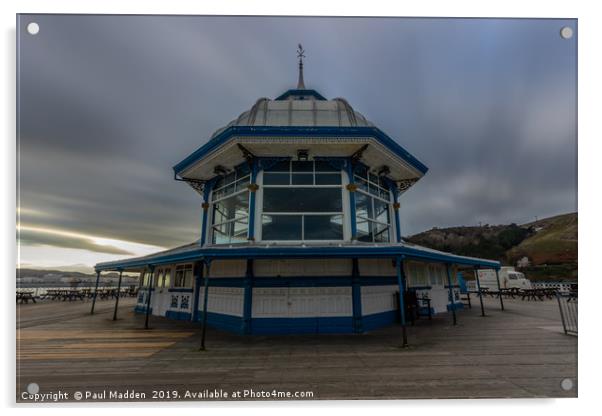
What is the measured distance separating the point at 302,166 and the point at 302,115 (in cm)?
205

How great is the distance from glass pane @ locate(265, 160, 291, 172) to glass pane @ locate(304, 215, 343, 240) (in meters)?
2.11

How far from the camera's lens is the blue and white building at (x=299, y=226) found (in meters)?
9.09

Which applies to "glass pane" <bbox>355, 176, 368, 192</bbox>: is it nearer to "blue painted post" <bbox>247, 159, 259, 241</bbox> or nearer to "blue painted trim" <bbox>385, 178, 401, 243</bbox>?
"blue painted trim" <bbox>385, 178, 401, 243</bbox>

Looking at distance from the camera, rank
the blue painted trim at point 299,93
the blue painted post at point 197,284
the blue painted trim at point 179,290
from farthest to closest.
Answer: the blue painted trim at point 299,93 → the blue painted trim at point 179,290 → the blue painted post at point 197,284

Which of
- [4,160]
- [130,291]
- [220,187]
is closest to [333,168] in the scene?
[220,187]

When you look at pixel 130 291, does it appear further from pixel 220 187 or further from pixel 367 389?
pixel 367 389

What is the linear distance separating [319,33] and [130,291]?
3797cm

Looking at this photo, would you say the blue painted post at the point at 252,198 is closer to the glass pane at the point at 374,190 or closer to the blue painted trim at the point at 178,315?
the glass pane at the point at 374,190

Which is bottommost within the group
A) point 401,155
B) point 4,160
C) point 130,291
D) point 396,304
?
point 130,291

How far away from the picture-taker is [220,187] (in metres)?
12.9

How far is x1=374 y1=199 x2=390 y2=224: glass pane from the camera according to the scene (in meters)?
12.0

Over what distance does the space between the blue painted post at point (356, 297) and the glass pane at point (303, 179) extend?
3404mm

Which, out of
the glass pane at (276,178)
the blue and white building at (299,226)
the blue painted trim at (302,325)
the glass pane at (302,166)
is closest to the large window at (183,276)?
the blue and white building at (299,226)

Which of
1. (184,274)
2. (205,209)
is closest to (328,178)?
(205,209)
